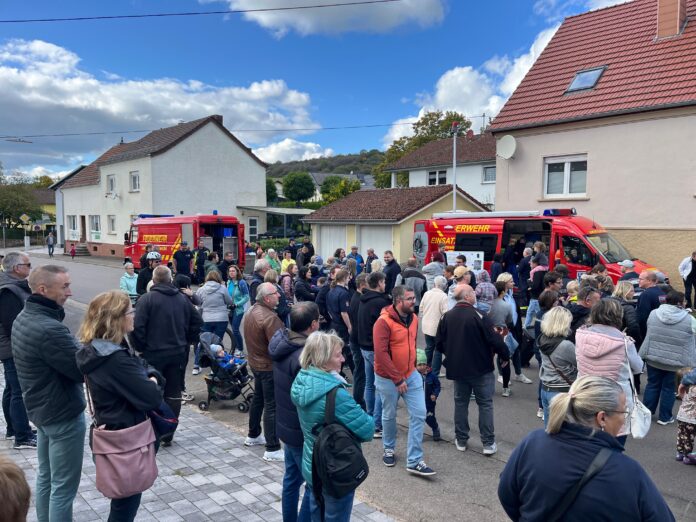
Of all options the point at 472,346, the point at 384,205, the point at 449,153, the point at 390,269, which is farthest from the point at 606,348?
the point at 449,153

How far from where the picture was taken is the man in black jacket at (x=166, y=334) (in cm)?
548

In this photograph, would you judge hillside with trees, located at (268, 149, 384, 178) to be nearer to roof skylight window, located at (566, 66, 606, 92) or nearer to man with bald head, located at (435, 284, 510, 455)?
roof skylight window, located at (566, 66, 606, 92)

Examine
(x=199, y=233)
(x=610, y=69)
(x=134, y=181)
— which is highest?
(x=610, y=69)

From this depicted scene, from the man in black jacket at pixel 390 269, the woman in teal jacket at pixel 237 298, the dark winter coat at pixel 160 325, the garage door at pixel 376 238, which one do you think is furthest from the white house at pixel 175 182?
the dark winter coat at pixel 160 325

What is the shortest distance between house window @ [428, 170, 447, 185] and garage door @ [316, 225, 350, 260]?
43.6ft

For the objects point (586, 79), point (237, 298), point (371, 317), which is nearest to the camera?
point (371, 317)

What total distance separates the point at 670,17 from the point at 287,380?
59.3 ft

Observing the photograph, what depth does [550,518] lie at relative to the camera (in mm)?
2225

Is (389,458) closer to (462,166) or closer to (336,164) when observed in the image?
(462,166)

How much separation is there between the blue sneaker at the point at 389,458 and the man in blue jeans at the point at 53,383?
2.87 m

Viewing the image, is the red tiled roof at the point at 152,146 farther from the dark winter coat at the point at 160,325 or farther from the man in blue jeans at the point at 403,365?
the man in blue jeans at the point at 403,365

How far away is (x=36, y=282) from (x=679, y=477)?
5955mm

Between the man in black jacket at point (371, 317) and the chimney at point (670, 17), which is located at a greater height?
the chimney at point (670, 17)

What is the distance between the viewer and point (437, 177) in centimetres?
3803
